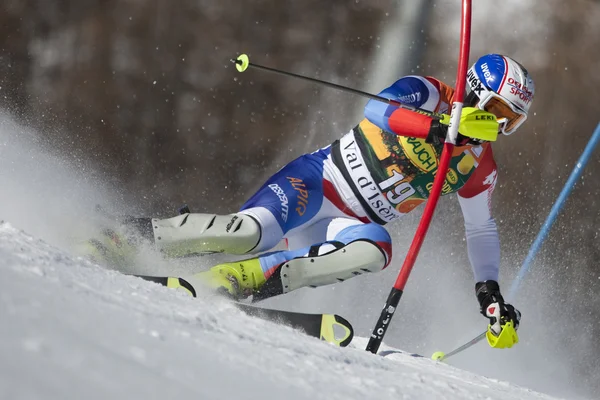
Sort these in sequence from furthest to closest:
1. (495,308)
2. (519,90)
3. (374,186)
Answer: (374,186) → (495,308) → (519,90)

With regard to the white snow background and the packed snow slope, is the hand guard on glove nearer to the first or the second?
the white snow background

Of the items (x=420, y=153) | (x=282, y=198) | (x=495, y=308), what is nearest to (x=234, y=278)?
(x=282, y=198)

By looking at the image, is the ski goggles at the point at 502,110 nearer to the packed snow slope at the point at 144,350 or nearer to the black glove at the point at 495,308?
the black glove at the point at 495,308

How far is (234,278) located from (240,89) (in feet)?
16.9

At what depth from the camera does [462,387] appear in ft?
7.41

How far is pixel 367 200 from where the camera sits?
12.2 ft

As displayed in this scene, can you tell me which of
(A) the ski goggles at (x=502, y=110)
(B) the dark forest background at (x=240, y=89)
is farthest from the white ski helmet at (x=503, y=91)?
(B) the dark forest background at (x=240, y=89)

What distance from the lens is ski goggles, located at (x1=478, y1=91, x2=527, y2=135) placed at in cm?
341

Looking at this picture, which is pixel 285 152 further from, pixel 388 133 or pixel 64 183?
pixel 388 133

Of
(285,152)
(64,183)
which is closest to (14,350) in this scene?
(64,183)

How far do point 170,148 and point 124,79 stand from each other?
0.83m

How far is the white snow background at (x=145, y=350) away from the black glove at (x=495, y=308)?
0.76m

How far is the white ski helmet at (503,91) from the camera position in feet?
11.2

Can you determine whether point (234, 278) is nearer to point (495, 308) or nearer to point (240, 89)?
point (495, 308)
